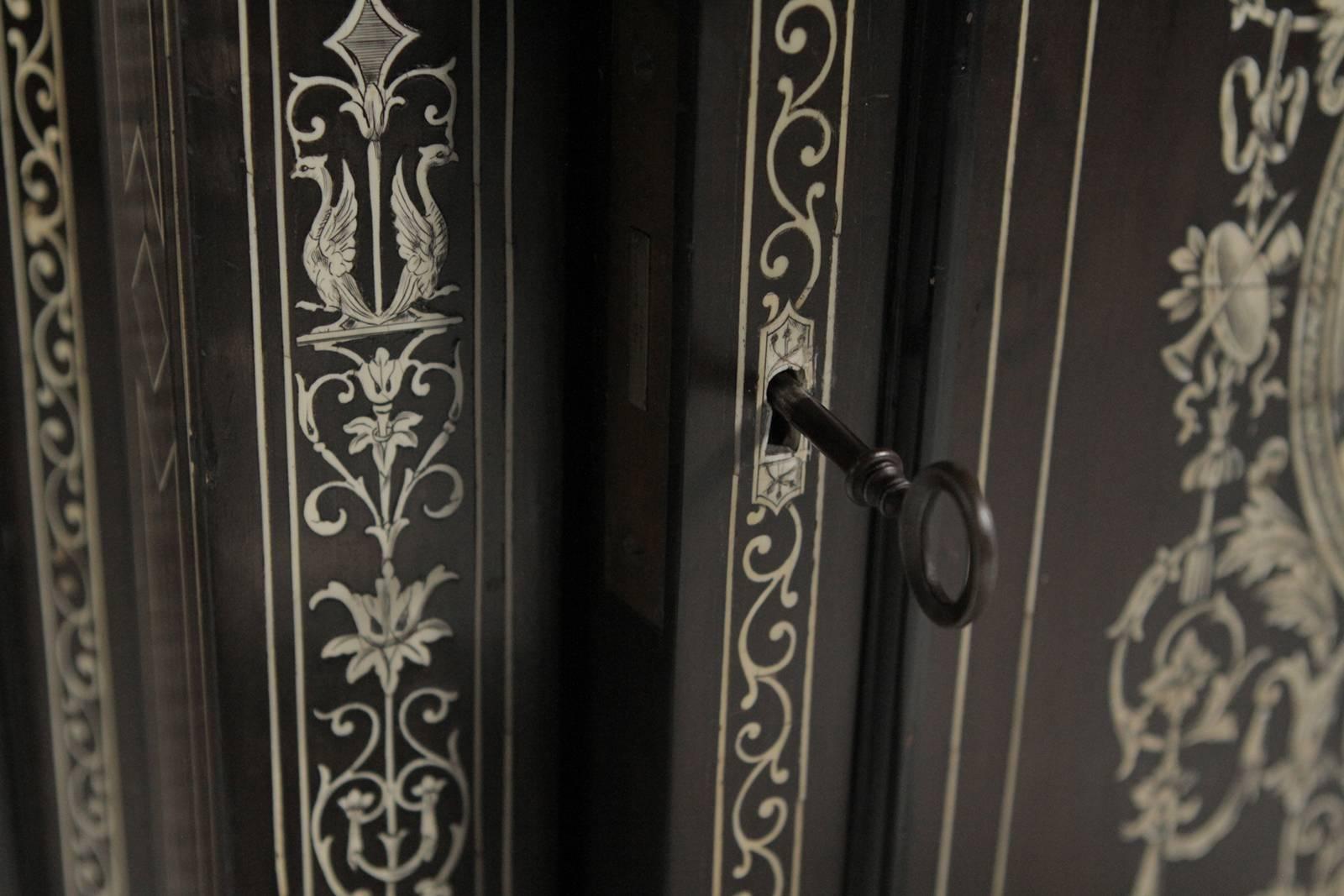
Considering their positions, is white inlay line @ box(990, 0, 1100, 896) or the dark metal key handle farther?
white inlay line @ box(990, 0, 1100, 896)

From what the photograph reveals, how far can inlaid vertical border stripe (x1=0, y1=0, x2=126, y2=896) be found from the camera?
37.9 inches

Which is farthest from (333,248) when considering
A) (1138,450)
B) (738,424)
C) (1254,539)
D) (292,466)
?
(1254,539)

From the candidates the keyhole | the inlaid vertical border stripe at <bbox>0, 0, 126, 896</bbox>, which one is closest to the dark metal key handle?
the keyhole

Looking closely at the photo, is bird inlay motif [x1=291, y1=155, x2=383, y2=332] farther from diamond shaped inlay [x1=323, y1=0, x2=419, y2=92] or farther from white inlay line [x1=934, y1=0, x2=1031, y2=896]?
white inlay line [x1=934, y1=0, x2=1031, y2=896]

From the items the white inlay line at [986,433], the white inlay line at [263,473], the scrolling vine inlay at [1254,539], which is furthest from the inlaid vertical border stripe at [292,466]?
the scrolling vine inlay at [1254,539]

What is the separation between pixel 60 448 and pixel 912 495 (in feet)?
1.67

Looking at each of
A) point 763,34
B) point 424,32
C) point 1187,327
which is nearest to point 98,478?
point 424,32

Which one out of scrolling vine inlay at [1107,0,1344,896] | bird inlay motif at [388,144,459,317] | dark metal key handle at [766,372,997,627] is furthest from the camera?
scrolling vine inlay at [1107,0,1344,896]

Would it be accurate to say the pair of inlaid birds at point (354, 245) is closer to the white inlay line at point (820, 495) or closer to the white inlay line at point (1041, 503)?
the white inlay line at point (820, 495)

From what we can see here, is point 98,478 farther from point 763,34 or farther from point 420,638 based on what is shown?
point 763,34

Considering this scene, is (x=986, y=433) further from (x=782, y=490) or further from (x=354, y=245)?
(x=354, y=245)

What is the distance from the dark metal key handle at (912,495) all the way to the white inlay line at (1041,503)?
7.1 inches

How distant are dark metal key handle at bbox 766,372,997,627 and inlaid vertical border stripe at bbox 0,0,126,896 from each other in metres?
0.41

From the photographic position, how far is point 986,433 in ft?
3.36
